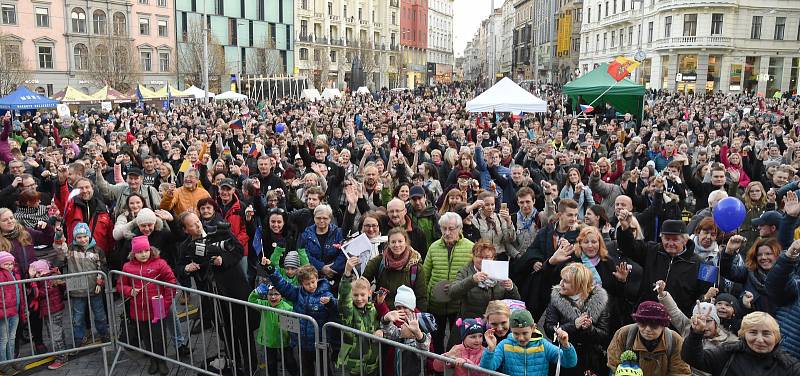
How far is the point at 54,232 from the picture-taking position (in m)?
6.82

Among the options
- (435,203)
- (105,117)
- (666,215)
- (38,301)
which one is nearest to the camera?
(38,301)

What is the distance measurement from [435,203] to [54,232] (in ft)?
15.0

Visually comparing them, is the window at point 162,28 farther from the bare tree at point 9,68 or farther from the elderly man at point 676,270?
the elderly man at point 676,270

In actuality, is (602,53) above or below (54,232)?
above

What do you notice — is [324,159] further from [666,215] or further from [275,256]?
[666,215]

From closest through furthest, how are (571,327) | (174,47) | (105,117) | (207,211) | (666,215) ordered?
(571,327)
(207,211)
(666,215)
(105,117)
(174,47)

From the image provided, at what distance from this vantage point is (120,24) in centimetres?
5231

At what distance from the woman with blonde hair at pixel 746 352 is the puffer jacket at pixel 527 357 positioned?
30.1 inches

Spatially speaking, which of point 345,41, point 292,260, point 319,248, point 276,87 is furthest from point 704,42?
point 292,260

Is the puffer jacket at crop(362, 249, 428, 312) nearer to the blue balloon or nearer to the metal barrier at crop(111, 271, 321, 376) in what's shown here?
the metal barrier at crop(111, 271, 321, 376)

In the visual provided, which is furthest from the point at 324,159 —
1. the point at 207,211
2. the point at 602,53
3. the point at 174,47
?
the point at 602,53

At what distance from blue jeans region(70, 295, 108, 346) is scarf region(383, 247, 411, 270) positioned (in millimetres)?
3112

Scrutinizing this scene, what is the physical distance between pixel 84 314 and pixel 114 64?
149ft

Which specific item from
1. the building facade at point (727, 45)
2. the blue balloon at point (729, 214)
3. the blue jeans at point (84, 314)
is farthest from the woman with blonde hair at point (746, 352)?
the building facade at point (727, 45)
